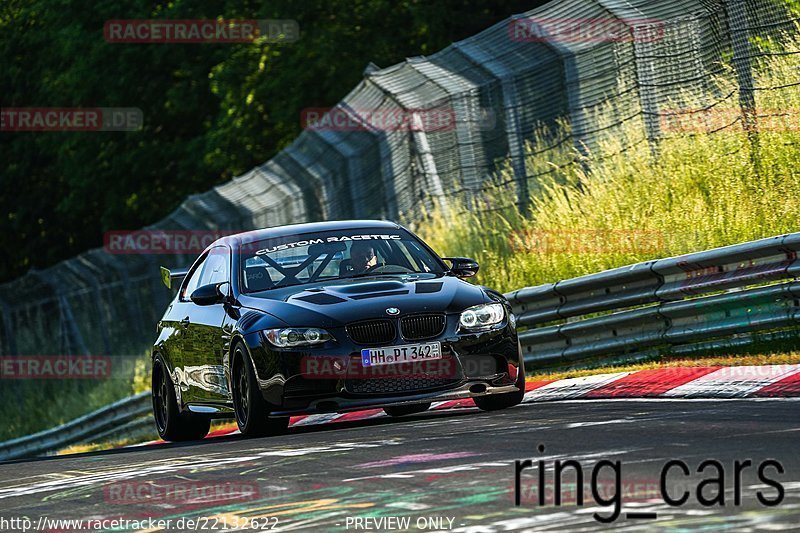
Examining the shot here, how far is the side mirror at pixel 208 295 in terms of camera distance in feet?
40.2

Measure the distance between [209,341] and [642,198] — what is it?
18.9 feet

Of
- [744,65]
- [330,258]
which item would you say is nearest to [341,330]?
[330,258]

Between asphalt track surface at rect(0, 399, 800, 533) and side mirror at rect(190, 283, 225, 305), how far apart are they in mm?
1146

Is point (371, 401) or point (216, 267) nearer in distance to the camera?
point (371, 401)

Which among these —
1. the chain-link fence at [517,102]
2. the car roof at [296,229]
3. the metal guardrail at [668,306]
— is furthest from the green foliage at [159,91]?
the car roof at [296,229]

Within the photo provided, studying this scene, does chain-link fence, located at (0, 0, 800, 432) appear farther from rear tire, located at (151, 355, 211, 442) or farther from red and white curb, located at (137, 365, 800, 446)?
rear tire, located at (151, 355, 211, 442)

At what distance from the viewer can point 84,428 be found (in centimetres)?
2578

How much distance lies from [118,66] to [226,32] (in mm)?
6000

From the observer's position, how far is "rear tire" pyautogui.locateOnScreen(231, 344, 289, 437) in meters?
11.4

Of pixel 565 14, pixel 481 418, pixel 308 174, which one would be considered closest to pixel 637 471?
pixel 481 418

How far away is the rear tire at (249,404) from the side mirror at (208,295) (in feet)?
2.03

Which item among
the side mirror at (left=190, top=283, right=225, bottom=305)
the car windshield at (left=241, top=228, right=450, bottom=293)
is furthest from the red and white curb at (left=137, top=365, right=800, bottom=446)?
the side mirror at (left=190, top=283, right=225, bottom=305)

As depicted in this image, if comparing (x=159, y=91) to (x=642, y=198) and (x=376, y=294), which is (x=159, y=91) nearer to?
(x=642, y=198)

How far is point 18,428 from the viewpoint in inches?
1411
